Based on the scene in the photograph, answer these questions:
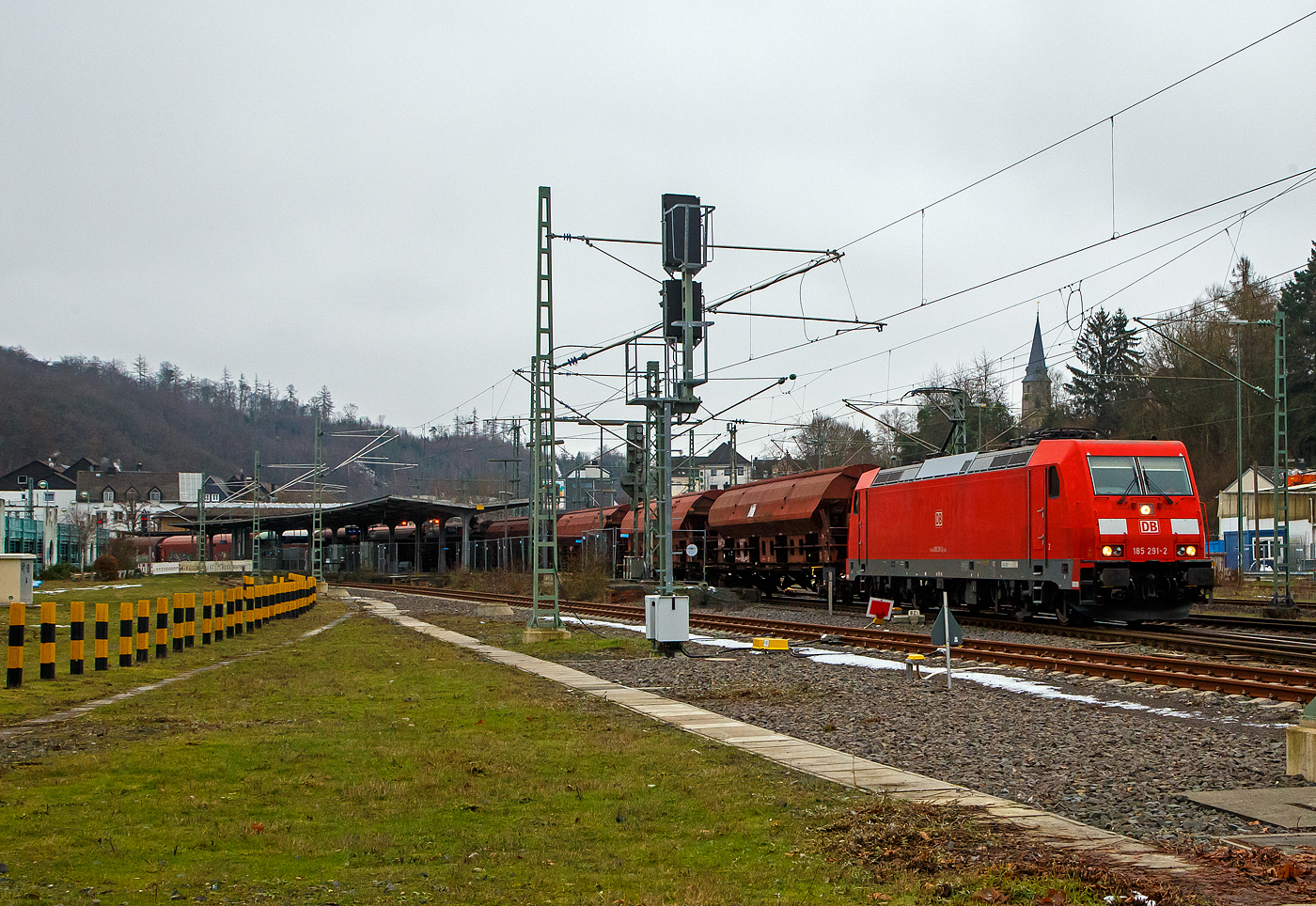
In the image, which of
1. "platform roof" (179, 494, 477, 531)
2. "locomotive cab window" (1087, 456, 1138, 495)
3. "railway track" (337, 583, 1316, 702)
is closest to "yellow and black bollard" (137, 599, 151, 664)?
"railway track" (337, 583, 1316, 702)

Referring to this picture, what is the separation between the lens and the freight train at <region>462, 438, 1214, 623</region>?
22734 millimetres

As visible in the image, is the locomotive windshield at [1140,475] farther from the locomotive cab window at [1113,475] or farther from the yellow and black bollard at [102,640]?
the yellow and black bollard at [102,640]

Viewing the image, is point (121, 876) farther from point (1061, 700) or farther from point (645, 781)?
point (1061, 700)

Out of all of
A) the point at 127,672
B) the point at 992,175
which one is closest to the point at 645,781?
the point at 127,672

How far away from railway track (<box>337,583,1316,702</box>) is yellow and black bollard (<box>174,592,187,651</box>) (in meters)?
11.6

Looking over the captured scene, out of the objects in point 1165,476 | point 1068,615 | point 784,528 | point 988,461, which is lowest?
point 1068,615

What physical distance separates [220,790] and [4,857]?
6.88ft

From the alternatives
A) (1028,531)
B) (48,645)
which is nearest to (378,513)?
(1028,531)

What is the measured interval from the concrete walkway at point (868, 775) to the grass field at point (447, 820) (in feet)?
1.04

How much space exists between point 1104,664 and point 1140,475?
22.1 feet

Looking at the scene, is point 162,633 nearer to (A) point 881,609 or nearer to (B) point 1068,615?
(A) point 881,609

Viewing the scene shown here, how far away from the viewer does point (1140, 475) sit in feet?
76.2

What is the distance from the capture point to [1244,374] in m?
54.6

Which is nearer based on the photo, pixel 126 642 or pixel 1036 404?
pixel 126 642
